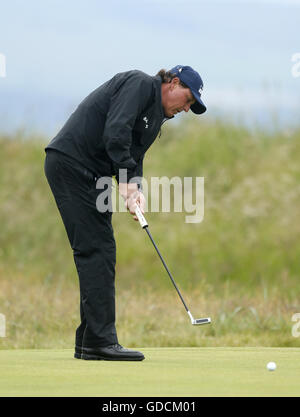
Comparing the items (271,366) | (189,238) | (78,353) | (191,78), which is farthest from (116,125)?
(189,238)

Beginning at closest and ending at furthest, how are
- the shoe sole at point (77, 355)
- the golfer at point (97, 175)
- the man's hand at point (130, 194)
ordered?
the man's hand at point (130, 194) < the golfer at point (97, 175) < the shoe sole at point (77, 355)

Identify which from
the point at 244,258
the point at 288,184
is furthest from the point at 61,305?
the point at 288,184

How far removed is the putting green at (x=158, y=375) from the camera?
4.09 meters

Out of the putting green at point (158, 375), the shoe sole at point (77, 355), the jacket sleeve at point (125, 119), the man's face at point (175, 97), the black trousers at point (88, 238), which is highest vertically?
the man's face at point (175, 97)

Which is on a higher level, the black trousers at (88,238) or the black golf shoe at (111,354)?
the black trousers at (88,238)

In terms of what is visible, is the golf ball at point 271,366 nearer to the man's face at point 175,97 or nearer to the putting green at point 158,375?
the putting green at point 158,375

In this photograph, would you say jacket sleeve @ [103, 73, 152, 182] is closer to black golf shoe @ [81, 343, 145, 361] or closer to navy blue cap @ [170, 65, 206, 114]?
navy blue cap @ [170, 65, 206, 114]

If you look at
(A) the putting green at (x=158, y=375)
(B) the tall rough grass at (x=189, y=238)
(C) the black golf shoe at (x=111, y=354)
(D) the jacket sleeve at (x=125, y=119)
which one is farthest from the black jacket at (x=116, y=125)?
(B) the tall rough grass at (x=189, y=238)

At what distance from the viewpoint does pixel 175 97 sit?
548 centimetres

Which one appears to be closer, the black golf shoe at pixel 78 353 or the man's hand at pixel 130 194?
the man's hand at pixel 130 194

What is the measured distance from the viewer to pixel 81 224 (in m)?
5.45

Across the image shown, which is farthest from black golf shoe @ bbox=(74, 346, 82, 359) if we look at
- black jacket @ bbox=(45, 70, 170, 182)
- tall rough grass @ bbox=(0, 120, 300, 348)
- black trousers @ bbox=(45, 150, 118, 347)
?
tall rough grass @ bbox=(0, 120, 300, 348)
